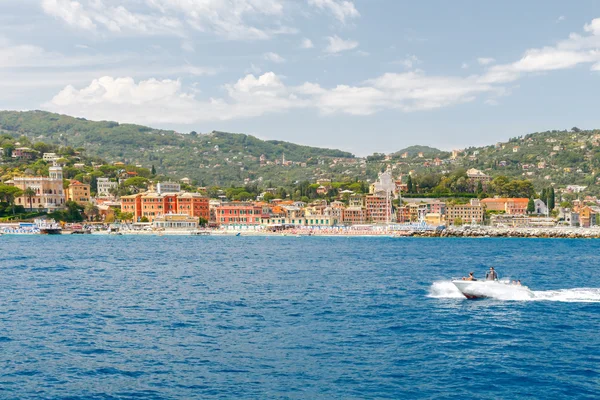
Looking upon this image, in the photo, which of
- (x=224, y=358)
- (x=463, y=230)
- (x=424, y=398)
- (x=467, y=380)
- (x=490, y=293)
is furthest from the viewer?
(x=463, y=230)

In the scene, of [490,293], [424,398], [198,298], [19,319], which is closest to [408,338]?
[424,398]

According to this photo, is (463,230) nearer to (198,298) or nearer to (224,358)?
(198,298)

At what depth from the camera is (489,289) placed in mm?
32844

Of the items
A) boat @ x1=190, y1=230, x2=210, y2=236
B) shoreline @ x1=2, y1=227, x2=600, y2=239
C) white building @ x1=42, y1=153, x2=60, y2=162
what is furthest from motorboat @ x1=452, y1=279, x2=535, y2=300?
white building @ x1=42, y1=153, x2=60, y2=162

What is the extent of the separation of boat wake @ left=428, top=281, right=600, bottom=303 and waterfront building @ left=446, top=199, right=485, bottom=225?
124 metres

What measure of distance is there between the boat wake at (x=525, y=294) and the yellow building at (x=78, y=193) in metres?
138

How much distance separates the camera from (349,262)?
58.1 m

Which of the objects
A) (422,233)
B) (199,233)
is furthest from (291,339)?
(199,233)

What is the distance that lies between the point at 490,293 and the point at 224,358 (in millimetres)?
17020

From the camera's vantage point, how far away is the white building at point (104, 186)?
179650mm

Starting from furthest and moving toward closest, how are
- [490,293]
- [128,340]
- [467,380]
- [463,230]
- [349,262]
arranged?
1. [463,230]
2. [349,262]
3. [490,293]
4. [128,340]
5. [467,380]

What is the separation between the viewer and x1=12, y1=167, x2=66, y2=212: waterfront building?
148 meters

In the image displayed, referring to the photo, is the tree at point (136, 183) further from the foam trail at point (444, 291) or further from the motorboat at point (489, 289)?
the motorboat at point (489, 289)

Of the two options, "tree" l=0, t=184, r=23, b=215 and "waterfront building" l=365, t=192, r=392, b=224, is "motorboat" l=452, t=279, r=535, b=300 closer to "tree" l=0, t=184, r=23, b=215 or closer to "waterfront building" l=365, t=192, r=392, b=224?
"tree" l=0, t=184, r=23, b=215
